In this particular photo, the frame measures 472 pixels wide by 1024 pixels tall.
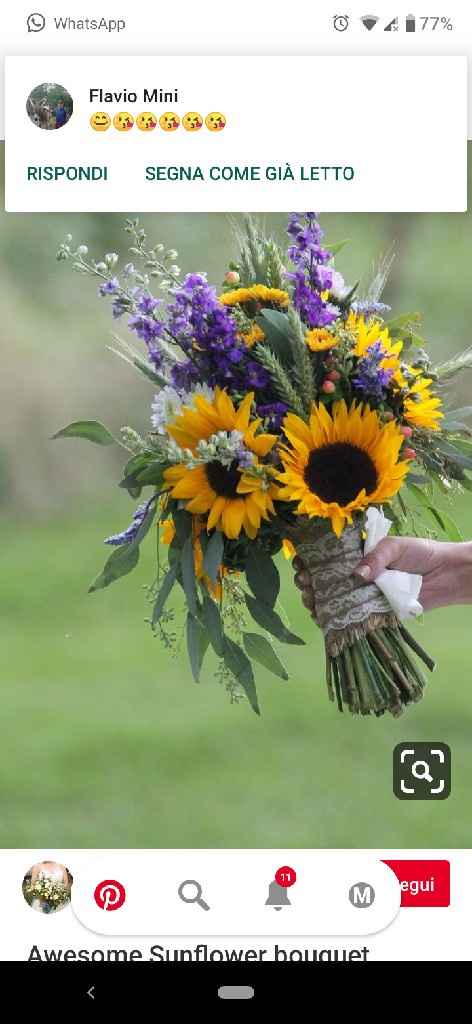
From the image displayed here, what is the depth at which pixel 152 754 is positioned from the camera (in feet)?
12.4

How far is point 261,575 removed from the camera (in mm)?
1249

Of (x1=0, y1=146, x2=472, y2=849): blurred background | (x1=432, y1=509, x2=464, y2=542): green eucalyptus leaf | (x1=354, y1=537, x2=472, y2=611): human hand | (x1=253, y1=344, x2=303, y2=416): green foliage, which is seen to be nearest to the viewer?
(x1=253, y1=344, x2=303, y2=416): green foliage

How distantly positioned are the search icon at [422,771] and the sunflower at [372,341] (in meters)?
0.36

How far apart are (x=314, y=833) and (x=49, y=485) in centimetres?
170

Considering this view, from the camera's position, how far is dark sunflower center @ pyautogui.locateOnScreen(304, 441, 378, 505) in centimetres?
118

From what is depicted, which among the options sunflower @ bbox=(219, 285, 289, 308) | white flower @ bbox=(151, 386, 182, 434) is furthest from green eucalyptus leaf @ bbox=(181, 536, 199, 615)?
sunflower @ bbox=(219, 285, 289, 308)

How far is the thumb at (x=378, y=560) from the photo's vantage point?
4.05 feet

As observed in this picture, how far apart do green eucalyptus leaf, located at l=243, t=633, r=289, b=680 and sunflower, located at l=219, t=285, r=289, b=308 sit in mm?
Result: 306

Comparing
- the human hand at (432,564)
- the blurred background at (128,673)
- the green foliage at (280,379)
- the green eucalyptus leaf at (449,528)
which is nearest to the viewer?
the green foliage at (280,379)

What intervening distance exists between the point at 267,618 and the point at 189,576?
3.4 inches

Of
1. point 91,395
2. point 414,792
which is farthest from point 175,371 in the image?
point 91,395
